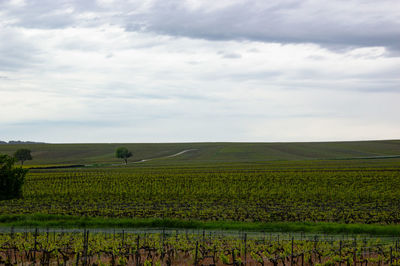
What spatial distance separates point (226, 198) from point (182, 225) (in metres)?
18.8

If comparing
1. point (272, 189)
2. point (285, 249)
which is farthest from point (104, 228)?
point (272, 189)

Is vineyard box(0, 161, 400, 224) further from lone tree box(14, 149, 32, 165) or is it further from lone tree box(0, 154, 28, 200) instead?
lone tree box(14, 149, 32, 165)

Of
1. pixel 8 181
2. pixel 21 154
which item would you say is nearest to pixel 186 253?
pixel 8 181

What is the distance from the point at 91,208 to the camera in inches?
1865

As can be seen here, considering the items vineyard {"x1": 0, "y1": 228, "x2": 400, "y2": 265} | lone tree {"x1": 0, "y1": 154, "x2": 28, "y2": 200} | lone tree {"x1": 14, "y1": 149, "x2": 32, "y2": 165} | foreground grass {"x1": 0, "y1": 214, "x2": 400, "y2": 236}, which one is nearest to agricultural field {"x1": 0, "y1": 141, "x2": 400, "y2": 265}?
vineyard {"x1": 0, "y1": 228, "x2": 400, "y2": 265}

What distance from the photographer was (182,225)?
3681 centimetres

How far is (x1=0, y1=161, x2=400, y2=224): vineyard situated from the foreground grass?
2.93 metres

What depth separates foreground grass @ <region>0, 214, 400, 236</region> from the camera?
34.3 metres

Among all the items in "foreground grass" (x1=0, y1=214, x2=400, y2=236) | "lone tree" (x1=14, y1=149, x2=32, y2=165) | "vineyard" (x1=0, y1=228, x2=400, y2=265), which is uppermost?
"lone tree" (x1=14, y1=149, x2=32, y2=165)

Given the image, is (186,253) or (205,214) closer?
(186,253)

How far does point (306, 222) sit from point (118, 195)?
29953 mm

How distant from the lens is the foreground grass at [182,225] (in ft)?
113

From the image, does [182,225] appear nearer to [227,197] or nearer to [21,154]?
[227,197]

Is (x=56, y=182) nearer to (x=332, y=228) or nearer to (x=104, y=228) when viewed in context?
(x=104, y=228)
